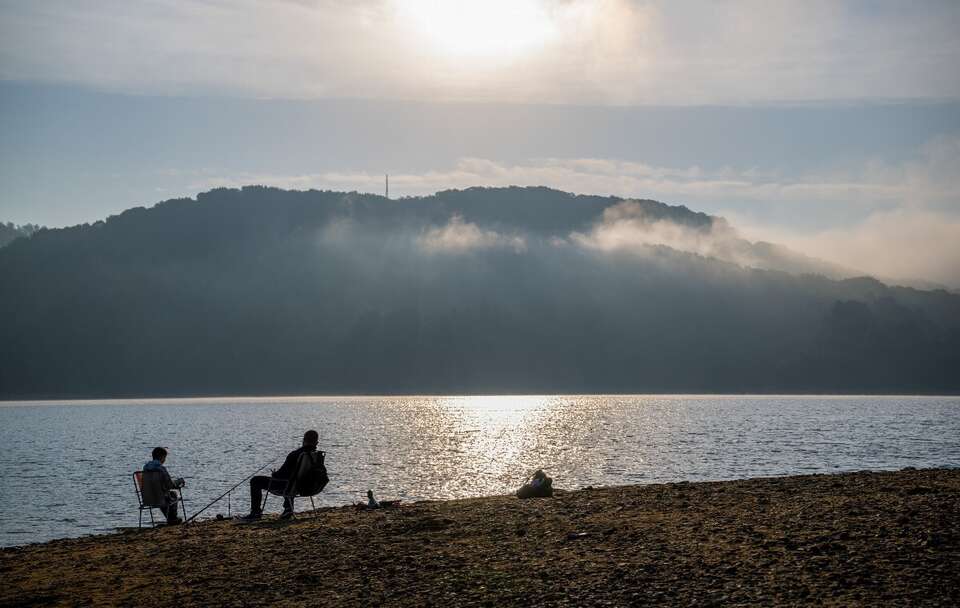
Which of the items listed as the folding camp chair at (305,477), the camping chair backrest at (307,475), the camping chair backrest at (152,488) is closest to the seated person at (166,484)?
the camping chair backrest at (152,488)

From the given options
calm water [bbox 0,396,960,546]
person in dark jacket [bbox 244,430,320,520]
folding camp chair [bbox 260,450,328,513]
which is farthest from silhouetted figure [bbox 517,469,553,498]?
calm water [bbox 0,396,960,546]

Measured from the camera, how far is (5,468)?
62531 millimetres

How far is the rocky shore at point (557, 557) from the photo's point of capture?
41.8ft

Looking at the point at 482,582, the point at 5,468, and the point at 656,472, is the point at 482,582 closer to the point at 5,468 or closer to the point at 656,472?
the point at 656,472

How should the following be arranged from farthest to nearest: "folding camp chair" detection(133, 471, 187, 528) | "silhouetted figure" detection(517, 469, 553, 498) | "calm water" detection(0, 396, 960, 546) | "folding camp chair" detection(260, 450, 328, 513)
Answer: "calm water" detection(0, 396, 960, 546)
"silhouetted figure" detection(517, 469, 553, 498)
"folding camp chair" detection(133, 471, 187, 528)
"folding camp chair" detection(260, 450, 328, 513)

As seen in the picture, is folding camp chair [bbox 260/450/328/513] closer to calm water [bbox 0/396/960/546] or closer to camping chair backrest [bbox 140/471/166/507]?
camping chair backrest [bbox 140/471/166/507]

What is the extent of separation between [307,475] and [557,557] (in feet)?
29.5

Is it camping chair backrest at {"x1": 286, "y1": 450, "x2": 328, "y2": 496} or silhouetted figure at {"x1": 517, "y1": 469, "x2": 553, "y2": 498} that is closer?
camping chair backrest at {"x1": 286, "y1": 450, "x2": 328, "y2": 496}

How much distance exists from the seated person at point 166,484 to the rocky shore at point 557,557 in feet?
5.92

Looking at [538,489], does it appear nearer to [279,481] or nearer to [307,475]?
[307,475]

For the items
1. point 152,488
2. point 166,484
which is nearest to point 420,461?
point 166,484

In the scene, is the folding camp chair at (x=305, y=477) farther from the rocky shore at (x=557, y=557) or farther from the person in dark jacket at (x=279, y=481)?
the rocky shore at (x=557, y=557)

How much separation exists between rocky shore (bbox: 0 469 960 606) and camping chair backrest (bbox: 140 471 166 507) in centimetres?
155

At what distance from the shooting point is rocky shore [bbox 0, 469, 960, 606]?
1273 cm
